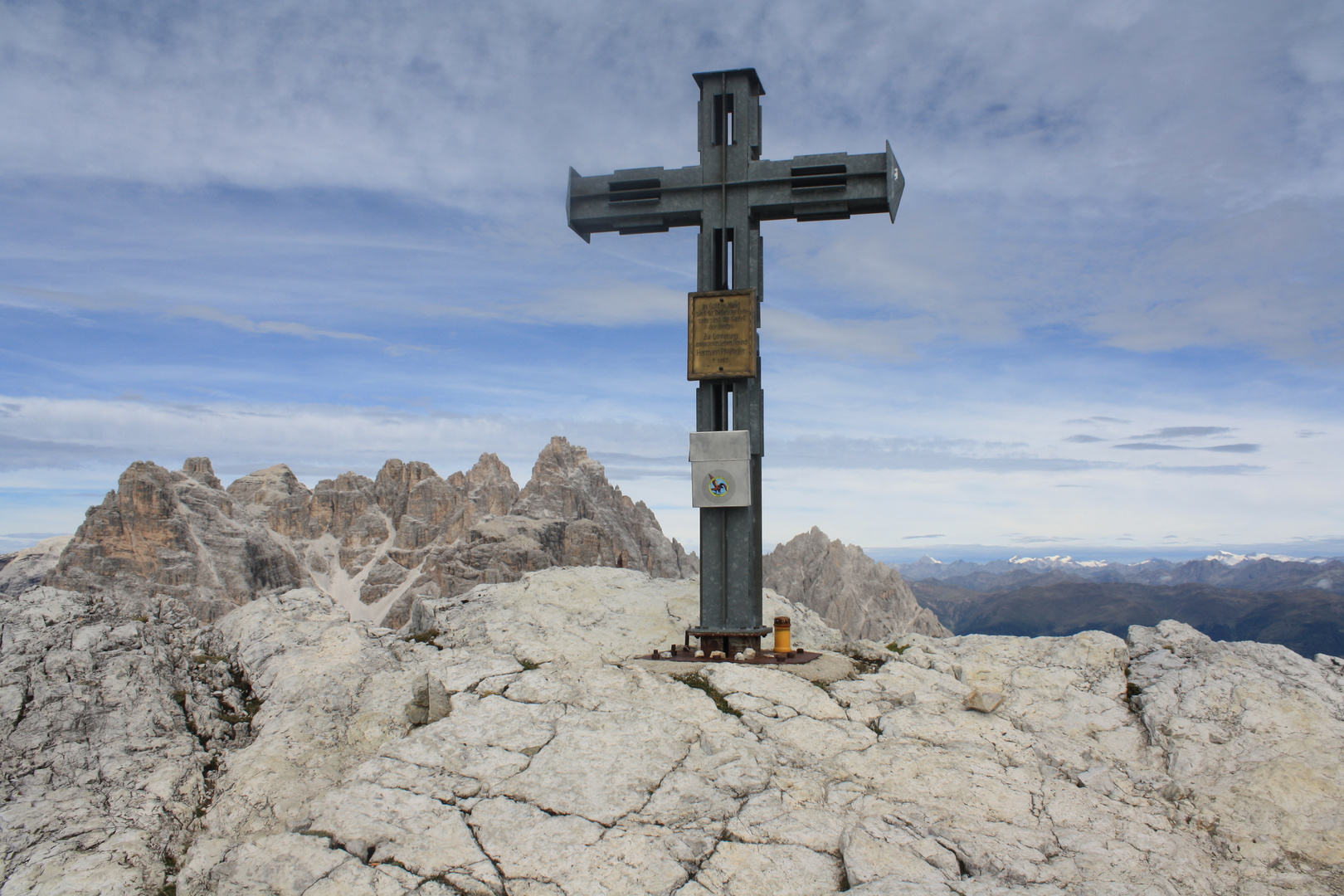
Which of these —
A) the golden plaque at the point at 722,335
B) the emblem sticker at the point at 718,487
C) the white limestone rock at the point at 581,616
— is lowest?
the white limestone rock at the point at 581,616

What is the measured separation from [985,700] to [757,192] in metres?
8.41

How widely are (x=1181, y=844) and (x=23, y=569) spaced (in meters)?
250

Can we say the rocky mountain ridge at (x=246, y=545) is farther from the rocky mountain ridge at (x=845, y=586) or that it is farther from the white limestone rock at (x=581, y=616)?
the white limestone rock at (x=581, y=616)

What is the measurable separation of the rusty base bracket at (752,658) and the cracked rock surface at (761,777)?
55 cm

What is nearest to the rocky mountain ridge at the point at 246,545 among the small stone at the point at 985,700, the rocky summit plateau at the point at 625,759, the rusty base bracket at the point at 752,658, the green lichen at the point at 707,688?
the rusty base bracket at the point at 752,658

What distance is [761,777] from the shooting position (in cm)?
759

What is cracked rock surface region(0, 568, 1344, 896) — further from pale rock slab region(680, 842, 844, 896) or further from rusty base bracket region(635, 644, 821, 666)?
rusty base bracket region(635, 644, 821, 666)

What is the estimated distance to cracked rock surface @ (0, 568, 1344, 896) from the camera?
6332 mm

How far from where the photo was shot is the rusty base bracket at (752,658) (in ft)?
35.0

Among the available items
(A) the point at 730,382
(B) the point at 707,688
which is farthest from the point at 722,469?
(B) the point at 707,688

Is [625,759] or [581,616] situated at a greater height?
[581,616]

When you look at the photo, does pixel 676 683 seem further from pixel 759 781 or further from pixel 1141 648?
pixel 1141 648

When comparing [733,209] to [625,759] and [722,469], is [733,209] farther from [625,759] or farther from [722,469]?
[625,759]

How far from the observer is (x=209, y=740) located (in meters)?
9.24
